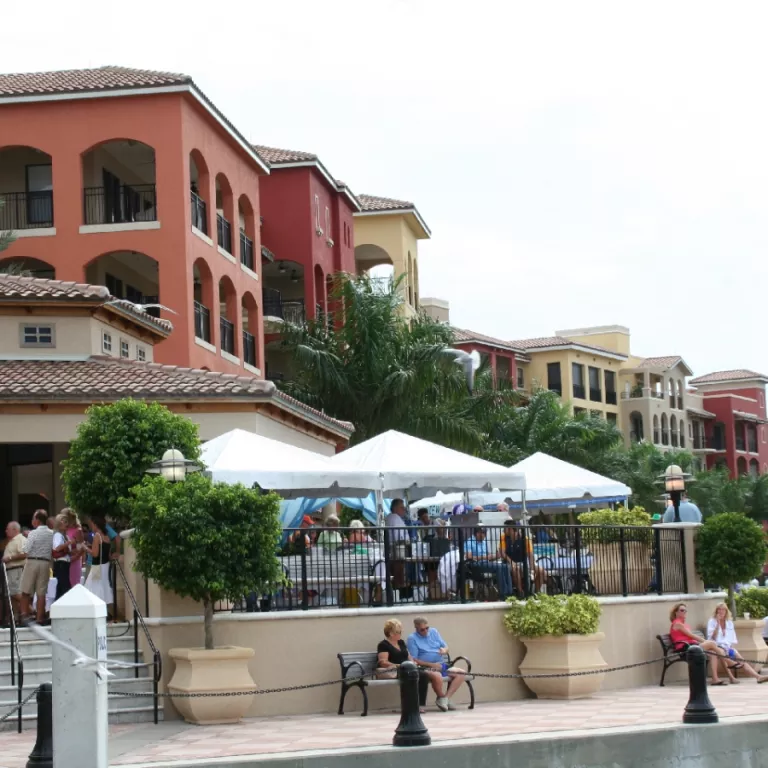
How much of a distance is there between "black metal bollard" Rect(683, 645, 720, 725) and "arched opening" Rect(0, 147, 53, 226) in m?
26.1

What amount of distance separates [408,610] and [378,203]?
4121 centimetres

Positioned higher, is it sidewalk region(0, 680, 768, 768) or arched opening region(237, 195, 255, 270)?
arched opening region(237, 195, 255, 270)

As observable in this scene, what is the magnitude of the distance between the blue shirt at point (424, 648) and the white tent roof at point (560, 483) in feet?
28.3

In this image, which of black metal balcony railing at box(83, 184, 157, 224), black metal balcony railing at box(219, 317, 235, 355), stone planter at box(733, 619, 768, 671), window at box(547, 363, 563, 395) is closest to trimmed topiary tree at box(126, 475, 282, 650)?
stone planter at box(733, 619, 768, 671)

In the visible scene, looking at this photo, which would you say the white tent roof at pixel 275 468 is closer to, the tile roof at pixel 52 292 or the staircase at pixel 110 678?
the staircase at pixel 110 678

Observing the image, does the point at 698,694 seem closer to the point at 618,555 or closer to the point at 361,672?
the point at 361,672

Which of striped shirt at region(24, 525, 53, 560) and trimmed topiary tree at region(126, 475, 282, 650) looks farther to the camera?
striped shirt at region(24, 525, 53, 560)

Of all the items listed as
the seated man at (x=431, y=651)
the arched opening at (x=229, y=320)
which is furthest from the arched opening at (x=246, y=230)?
the seated man at (x=431, y=651)

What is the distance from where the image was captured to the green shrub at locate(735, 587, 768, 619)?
23.6 metres

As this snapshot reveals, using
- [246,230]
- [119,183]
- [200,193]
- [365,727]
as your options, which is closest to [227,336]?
[200,193]

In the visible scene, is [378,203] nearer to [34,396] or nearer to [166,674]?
[34,396]

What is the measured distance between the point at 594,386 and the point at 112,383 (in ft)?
197

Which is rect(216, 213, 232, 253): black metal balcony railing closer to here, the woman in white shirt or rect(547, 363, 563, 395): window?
the woman in white shirt

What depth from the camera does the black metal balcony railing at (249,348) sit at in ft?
133
